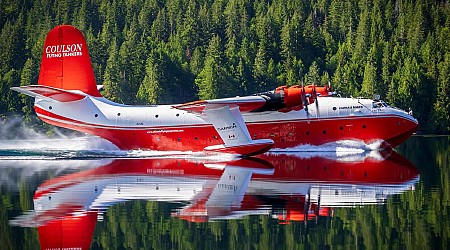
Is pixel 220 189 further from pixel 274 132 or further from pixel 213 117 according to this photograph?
pixel 274 132

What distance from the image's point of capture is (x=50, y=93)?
4344 centimetres

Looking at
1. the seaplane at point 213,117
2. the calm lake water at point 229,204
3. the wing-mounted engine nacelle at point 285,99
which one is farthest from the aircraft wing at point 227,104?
the calm lake water at point 229,204

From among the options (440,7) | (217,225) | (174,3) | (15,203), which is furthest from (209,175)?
(174,3)

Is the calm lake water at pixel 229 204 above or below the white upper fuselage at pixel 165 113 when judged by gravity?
below

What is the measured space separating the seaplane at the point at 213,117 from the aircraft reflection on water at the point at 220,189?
3007mm

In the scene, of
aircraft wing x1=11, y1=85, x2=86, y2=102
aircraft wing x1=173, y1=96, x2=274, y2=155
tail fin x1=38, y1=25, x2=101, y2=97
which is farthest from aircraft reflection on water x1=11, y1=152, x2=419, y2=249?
tail fin x1=38, y1=25, x2=101, y2=97

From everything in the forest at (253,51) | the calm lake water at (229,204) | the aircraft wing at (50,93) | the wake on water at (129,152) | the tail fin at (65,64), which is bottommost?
the calm lake water at (229,204)

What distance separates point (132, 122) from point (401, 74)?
49590 millimetres

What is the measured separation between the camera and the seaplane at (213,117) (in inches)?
1651

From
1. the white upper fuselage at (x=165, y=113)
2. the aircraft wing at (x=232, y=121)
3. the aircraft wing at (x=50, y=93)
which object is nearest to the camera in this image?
the aircraft wing at (x=232, y=121)

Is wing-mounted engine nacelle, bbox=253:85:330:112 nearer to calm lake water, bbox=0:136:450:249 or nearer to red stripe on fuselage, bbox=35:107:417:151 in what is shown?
red stripe on fuselage, bbox=35:107:417:151

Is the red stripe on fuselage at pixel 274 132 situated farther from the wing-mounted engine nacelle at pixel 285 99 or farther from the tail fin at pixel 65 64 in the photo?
the tail fin at pixel 65 64

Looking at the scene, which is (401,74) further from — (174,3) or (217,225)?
(217,225)

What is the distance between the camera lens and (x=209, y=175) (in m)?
33.4
